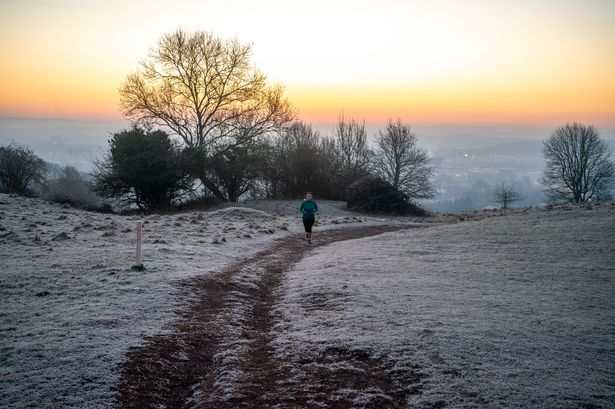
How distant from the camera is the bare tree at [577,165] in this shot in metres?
56.2

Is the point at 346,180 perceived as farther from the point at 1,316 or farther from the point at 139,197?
the point at 1,316

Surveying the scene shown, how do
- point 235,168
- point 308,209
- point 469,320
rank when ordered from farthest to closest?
point 235,168, point 308,209, point 469,320

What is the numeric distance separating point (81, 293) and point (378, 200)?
2897 centimetres

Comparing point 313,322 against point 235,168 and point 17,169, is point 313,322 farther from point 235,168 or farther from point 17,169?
point 17,169

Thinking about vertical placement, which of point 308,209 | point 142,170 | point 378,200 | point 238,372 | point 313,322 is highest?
point 142,170

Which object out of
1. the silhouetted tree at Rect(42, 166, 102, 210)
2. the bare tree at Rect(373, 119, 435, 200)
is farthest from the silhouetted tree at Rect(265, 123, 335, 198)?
the silhouetted tree at Rect(42, 166, 102, 210)

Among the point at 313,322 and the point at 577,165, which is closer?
the point at 313,322

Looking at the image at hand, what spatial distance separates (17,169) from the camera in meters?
34.5

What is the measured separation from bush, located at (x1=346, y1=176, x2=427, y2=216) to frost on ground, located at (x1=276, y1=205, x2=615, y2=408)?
19.4 metres

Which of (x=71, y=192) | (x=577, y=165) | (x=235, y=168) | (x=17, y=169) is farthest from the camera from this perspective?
(x=71, y=192)

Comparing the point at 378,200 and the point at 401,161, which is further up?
the point at 401,161

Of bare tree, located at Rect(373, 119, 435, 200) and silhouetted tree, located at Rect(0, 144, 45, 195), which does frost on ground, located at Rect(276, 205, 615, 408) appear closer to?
silhouetted tree, located at Rect(0, 144, 45, 195)

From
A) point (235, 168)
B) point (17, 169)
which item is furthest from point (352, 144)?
point (17, 169)

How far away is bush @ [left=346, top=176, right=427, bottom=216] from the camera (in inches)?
1410
